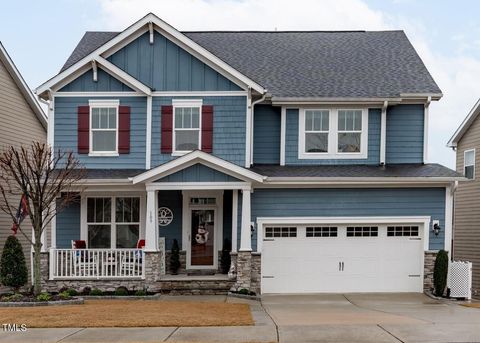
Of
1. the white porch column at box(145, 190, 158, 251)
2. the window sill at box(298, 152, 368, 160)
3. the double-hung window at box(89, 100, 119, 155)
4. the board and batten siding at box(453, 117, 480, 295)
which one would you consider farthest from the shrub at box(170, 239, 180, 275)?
the board and batten siding at box(453, 117, 480, 295)

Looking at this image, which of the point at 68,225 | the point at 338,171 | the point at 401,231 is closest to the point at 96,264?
the point at 68,225

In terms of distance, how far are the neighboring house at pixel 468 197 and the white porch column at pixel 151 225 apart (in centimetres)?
1222

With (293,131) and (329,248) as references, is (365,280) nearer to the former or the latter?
(329,248)

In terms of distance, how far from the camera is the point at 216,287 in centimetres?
1697

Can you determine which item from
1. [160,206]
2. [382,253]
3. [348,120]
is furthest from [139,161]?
[382,253]

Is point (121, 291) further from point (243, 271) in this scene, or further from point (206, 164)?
point (206, 164)

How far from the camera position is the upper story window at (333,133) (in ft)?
61.5

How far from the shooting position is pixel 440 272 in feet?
56.0

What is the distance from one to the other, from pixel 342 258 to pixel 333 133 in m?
4.01

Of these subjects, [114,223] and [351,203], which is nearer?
[351,203]

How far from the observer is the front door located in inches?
733

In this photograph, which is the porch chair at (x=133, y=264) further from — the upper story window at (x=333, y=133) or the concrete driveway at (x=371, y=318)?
the upper story window at (x=333, y=133)

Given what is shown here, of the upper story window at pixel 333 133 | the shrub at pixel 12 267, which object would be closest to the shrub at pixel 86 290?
the shrub at pixel 12 267

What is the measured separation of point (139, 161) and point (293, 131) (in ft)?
16.5
